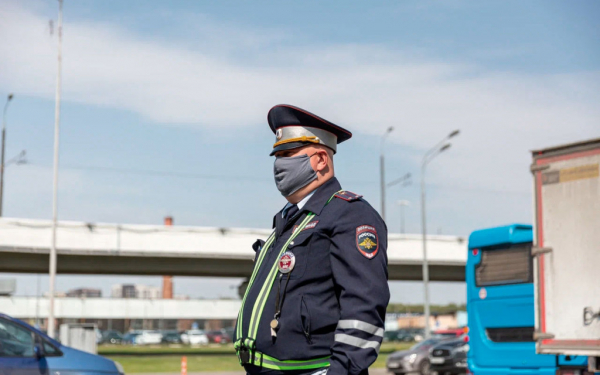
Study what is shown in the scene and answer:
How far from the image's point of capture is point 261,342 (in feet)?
10.4

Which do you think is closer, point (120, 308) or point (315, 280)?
point (315, 280)

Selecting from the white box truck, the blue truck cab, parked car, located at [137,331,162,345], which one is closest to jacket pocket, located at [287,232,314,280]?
the white box truck

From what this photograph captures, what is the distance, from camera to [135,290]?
7219 inches

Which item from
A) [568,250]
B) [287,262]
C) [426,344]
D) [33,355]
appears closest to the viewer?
[287,262]

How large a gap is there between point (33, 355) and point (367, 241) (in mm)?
7629

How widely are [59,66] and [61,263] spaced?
13935 mm

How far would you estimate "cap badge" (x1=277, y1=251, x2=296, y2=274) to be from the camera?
321cm

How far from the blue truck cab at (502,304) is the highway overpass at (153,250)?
27.7m

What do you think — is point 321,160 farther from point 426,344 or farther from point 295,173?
point 426,344

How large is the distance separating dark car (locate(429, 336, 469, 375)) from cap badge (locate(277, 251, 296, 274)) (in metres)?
21.3

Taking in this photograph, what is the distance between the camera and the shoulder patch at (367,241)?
3137 mm

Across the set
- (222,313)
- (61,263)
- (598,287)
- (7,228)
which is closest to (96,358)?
(598,287)

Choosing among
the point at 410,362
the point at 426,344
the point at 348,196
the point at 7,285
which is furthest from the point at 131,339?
the point at 348,196

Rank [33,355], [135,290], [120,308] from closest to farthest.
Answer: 1. [33,355]
2. [120,308]
3. [135,290]
